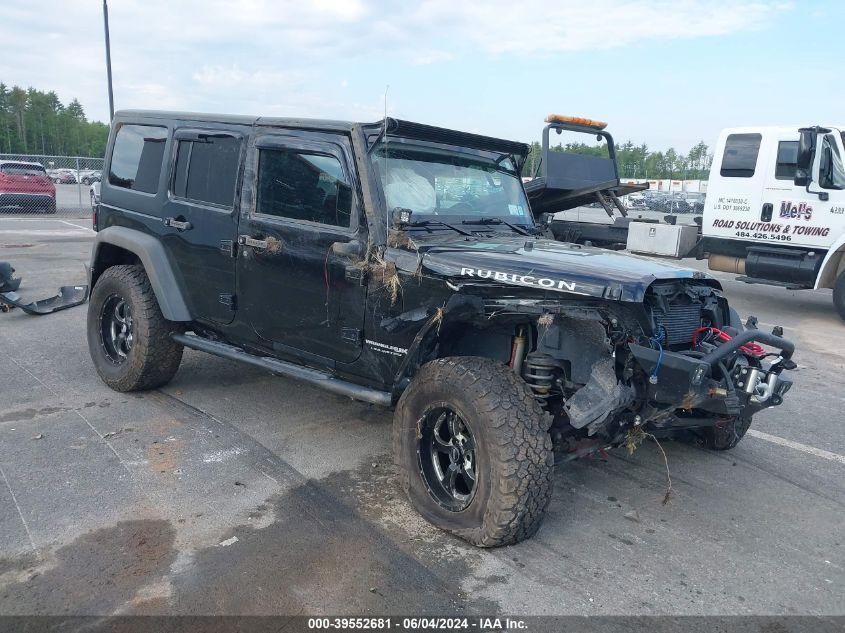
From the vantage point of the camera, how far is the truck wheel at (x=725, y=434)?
445 cm

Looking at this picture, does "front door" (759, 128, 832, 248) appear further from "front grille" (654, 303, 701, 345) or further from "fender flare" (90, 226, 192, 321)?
"fender flare" (90, 226, 192, 321)

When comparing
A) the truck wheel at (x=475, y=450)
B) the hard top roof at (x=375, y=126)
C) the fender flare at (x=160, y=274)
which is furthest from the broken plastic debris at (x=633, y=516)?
the fender flare at (x=160, y=274)

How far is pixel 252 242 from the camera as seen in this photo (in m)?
4.47

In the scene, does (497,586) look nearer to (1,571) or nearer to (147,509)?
(147,509)

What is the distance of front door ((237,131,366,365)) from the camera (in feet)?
13.3

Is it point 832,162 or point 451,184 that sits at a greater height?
point 832,162

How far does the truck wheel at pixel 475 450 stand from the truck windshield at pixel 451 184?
3.67 ft

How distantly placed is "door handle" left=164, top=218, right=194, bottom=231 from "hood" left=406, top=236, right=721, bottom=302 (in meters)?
1.95

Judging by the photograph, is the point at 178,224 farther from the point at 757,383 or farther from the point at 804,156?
the point at 804,156

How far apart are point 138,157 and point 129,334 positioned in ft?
4.48

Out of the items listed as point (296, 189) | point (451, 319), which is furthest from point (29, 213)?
point (451, 319)

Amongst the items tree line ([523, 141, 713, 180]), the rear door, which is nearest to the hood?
the rear door

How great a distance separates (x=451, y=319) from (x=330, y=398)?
2228mm

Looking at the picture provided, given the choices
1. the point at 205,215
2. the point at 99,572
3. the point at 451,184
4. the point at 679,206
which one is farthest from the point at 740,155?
the point at 679,206
